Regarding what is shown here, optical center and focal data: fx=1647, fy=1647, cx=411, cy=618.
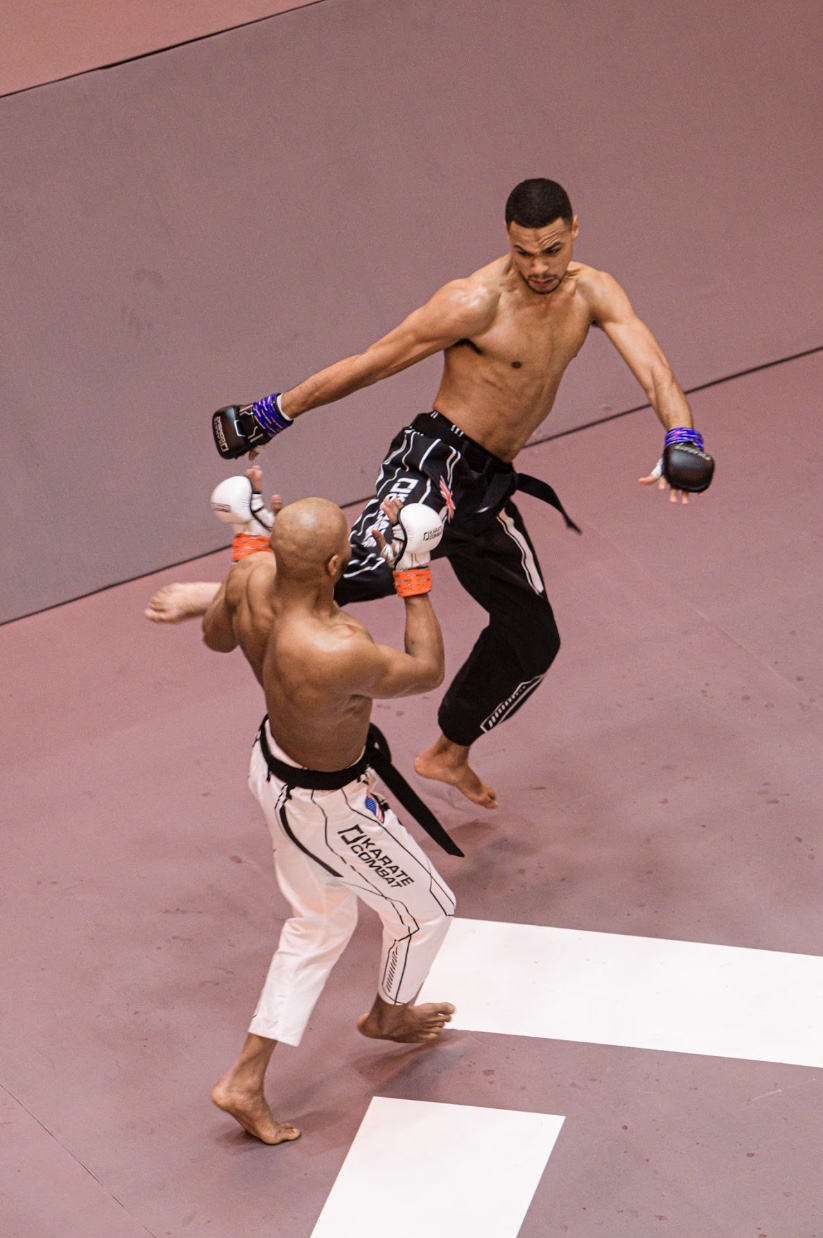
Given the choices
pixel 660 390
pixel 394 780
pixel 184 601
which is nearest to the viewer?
pixel 184 601

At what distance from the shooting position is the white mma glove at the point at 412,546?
320 cm

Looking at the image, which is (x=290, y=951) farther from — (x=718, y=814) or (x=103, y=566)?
(x=103, y=566)

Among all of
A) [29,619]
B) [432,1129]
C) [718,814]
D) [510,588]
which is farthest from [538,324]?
[29,619]

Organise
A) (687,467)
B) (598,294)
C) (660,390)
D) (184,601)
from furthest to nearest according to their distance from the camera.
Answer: (598,294)
(660,390)
(687,467)
(184,601)

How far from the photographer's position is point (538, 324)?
3.86 m

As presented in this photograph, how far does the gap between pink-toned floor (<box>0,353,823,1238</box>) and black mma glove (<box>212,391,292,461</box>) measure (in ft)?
3.37

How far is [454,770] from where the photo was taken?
14.1 feet

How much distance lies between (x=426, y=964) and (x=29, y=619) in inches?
87.9

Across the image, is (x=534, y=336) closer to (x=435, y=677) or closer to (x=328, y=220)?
(x=435, y=677)

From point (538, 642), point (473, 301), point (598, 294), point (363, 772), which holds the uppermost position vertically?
point (473, 301)

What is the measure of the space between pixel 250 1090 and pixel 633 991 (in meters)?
0.94

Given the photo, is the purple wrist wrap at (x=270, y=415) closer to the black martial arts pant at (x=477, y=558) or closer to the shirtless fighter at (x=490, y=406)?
the shirtless fighter at (x=490, y=406)

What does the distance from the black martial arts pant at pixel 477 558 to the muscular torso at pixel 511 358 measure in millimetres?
57

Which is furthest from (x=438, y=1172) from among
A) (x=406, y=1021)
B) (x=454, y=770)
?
(x=454, y=770)
